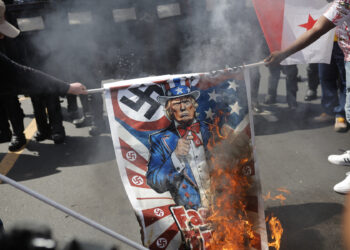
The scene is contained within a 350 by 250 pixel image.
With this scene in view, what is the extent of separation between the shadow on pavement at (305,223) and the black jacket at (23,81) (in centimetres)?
216

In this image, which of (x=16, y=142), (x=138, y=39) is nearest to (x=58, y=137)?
(x=16, y=142)

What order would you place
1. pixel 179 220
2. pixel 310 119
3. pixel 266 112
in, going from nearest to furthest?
pixel 179 220 < pixel 310 119 < pixel 266 112

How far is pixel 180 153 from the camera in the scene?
2406 mm

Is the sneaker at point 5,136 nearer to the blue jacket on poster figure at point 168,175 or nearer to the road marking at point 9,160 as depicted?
the road marking at point 9,160

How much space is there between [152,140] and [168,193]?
40 centimetres

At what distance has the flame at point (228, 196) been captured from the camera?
2371 millimetres

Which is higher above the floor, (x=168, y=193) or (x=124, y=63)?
(x=124, y=63)

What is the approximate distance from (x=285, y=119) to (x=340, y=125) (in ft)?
2.63

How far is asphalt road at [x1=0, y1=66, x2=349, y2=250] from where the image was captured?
113 inches

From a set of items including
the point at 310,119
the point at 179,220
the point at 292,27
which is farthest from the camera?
the point at 310,119

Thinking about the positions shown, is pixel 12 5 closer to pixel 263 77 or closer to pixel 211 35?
pixel 211 35

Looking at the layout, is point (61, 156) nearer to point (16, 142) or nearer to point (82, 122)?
point (16, 142)

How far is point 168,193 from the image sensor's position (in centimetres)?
236

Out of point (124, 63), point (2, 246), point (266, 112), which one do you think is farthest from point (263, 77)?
point (2, 246)
